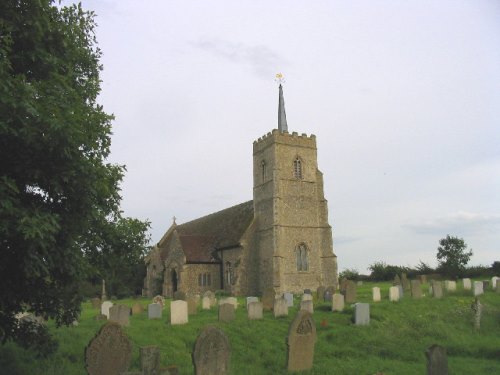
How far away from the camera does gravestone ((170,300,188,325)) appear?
14238mm

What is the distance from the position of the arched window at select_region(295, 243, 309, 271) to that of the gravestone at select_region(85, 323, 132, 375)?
2355 cm

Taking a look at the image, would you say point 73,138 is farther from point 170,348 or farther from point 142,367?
point 170,348

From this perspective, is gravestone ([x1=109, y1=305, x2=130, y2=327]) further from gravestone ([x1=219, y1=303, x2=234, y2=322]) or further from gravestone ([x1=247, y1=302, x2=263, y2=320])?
gravestone ([x1=247, y1=302, x2=263, y2=320])

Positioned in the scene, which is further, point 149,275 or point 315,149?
point 149,275

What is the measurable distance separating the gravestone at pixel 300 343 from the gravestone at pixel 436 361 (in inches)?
96.8

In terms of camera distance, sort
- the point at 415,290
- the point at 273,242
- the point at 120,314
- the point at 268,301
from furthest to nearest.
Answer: the point at 273,242 → the point at 415,290 → the point at 268,301 → the point at 120,314

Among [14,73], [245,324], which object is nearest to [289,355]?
[245,324]

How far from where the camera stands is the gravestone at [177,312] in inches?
561

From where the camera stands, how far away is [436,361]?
8.56m

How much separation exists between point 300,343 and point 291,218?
72.7 ft

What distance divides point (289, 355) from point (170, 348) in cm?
322

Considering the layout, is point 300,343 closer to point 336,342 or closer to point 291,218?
point 336,342

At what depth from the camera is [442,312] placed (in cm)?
1593

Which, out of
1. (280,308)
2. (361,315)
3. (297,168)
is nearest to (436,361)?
(361,315)
